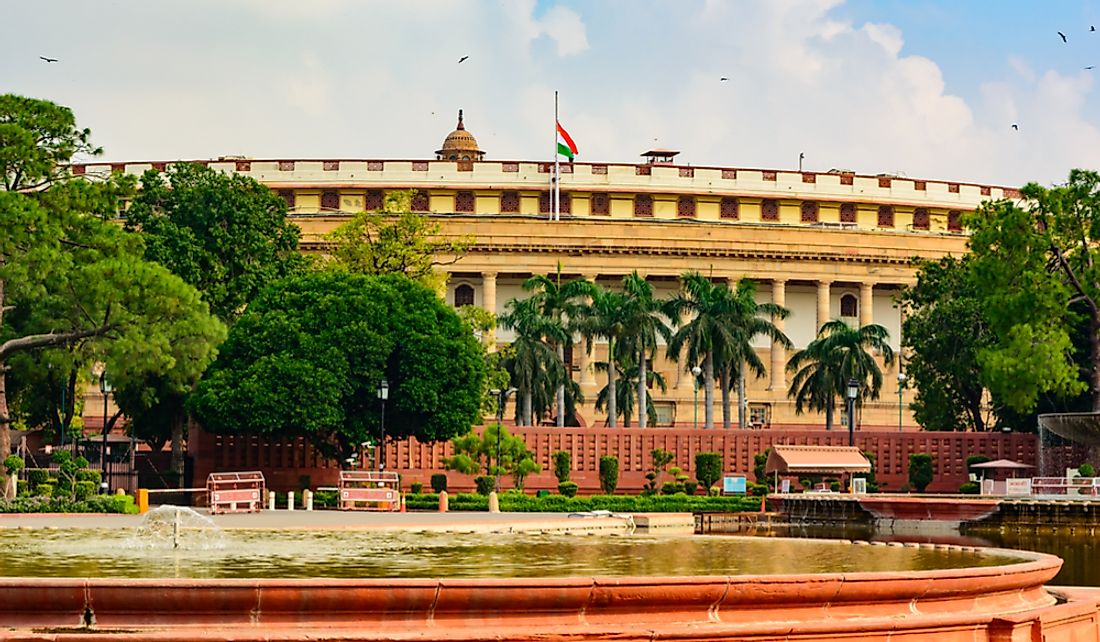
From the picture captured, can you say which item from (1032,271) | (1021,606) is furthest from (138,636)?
(1032,271)

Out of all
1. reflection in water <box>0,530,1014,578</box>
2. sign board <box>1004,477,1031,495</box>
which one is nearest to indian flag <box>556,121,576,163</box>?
sign board <box>1004,477,1031,495</box>

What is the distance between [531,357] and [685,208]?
2496 cm

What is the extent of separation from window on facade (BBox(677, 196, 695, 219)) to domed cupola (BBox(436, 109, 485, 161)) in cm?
1207

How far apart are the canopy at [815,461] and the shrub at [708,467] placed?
206 cm

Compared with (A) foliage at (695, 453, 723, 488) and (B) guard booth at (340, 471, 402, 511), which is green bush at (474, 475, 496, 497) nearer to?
(B) guard booth at (340, 471, 402, 511)

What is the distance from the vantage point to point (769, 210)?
9425 cm

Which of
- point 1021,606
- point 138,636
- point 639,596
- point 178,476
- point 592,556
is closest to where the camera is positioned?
point 138,636

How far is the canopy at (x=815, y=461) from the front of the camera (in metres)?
60.2

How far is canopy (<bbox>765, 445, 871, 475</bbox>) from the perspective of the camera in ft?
198

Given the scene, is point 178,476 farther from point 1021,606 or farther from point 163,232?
point 1021,606

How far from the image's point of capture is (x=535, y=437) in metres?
66.1

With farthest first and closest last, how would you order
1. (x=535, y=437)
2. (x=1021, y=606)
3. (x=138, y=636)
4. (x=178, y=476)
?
(x=535, y=437) → (x=178, y=476) → (x=1021, y=606) → (x=138, y=636)

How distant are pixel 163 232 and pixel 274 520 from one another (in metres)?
25.1

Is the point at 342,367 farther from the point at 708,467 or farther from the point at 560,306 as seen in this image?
the point at 560,306
